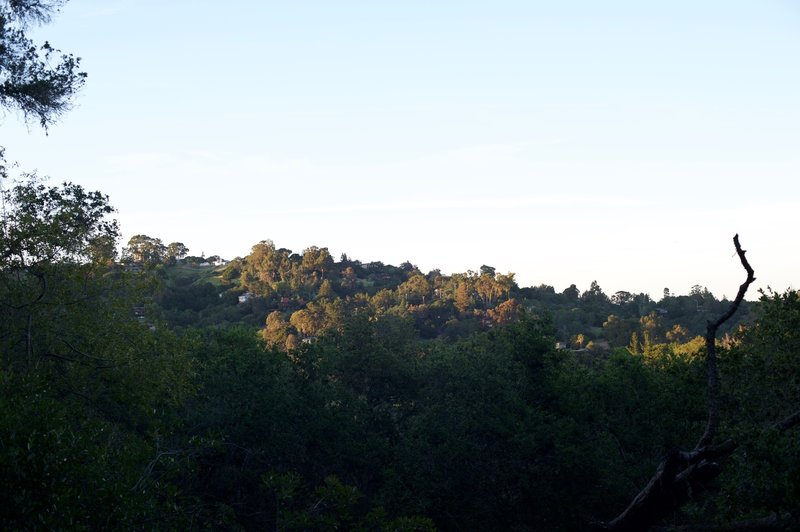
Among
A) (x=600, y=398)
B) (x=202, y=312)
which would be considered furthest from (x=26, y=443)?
(x=202, y=312)

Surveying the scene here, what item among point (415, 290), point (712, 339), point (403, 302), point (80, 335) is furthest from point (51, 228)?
point (415, 290)

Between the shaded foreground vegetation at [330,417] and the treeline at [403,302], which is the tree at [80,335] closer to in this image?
the shaded foreground vegetation at [330,417]

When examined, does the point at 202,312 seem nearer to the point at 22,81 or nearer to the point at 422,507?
the point at 422,507

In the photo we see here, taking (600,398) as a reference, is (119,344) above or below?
above

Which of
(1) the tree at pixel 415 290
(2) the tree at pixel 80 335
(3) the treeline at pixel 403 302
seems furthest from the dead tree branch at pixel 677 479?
(1) the tree at pixel 415 290

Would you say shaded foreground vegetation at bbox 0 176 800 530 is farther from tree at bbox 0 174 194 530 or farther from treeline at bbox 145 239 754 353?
treeline at bbox 145 239 754 353

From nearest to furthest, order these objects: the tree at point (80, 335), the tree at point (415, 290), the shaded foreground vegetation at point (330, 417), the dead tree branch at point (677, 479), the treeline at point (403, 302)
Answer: the dead tree branch at point (677, 479) → the shaded foreground vegetation at point (330, 417) → the tree at point (80, 335) → the treeline at point (403, 302) → the tree at point (415, 290)

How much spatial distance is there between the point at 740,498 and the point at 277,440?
1606cm

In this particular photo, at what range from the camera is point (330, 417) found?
25.9 metres

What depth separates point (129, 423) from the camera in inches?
706

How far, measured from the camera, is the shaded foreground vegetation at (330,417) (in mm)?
9992

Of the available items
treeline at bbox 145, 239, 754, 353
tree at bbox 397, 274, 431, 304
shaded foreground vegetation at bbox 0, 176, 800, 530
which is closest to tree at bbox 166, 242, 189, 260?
treeline at bbox 145, 239, 754, 353

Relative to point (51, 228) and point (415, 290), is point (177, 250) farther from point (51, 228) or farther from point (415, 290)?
point (51, 228)

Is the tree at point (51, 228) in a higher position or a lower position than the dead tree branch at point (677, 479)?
higher
